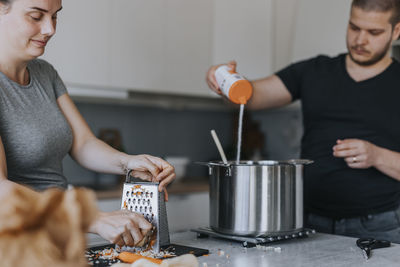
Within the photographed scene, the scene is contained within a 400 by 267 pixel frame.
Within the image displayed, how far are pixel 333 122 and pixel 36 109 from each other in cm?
110

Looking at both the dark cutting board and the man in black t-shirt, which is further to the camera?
the man in black t-shirt

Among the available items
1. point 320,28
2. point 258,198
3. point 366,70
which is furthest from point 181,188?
point 258,198

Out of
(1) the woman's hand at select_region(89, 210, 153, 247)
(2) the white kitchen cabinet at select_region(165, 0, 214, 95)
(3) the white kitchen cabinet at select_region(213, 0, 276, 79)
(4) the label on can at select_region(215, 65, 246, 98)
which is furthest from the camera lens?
(3) the white kitchen cabinet at select_region(213, 0, 276, 79)

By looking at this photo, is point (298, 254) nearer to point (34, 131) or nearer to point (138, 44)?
point (34, 131)

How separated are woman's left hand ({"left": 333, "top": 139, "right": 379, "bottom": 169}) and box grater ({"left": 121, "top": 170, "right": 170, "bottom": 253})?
592 mm

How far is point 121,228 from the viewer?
1.09m

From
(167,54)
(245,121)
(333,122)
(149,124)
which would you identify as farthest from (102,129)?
(333,122)

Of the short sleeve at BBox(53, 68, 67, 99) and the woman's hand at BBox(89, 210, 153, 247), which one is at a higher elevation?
the short sleeve at BBox(53, 68, 67, 99)

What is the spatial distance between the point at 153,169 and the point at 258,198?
29cm

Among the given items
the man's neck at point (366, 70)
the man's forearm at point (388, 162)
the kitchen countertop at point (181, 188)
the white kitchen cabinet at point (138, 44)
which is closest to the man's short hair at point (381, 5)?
the man's neck at point (366, 70)

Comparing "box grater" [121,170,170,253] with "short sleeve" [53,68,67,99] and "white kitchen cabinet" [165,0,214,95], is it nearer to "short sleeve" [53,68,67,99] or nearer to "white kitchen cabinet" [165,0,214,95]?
"short sleeve" [53,68,67,99]

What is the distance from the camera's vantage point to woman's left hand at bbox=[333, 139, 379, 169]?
59.2 inches

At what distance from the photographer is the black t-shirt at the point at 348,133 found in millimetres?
1758

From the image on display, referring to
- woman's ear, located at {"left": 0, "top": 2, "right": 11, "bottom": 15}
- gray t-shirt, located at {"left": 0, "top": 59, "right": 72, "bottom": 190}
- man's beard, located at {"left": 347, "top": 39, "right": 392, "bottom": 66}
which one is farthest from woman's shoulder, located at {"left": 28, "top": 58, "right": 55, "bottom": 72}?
man's beard, located at {"left": 347, "top": 39, "right": 392, "bottom": 66}
